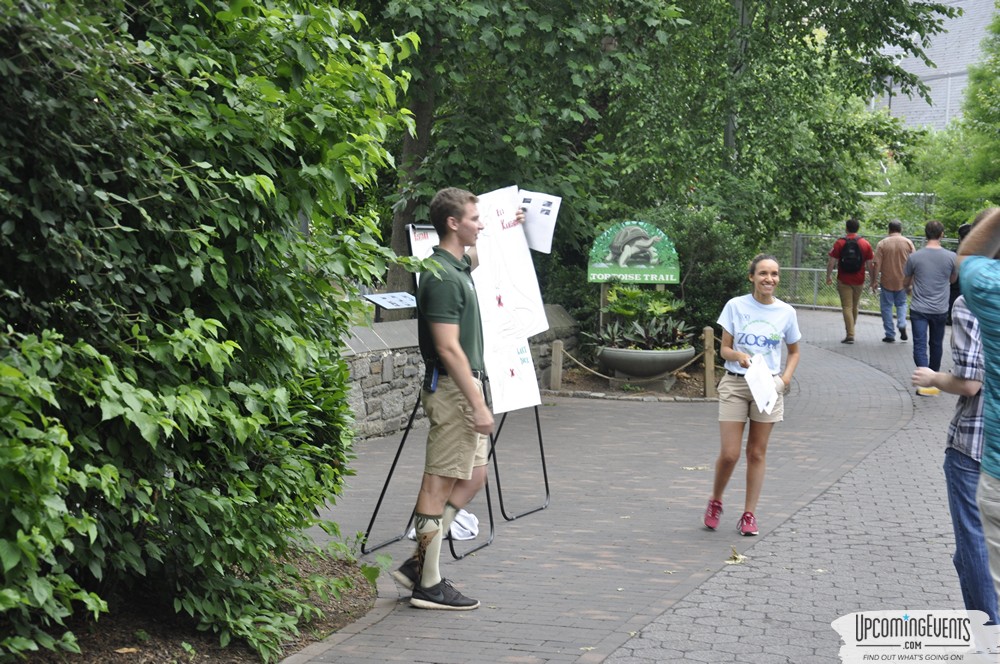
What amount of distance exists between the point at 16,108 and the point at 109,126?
1.08 feet

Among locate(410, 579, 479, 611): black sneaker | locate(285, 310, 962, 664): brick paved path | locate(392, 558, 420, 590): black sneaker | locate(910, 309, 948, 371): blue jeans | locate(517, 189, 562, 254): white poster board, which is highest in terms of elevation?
locate(517, 189, 562, 254): white poster board

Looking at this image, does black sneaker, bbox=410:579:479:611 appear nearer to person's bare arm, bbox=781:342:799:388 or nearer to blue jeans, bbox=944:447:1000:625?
blue jeans, bbox=944:447:1000:625

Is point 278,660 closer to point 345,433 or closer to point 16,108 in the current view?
point 345,433

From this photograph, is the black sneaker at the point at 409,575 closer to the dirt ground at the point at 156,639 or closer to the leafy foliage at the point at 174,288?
the dirt ground at the point at 156,639

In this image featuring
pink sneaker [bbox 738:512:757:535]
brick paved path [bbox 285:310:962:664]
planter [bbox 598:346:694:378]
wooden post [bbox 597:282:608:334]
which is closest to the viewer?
brick paved path [bbox 285:310:962:664]

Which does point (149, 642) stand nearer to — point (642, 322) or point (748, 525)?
point (748, 525)

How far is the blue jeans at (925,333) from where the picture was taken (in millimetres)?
15133

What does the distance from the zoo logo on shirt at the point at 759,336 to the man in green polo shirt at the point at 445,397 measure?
7.43 feet

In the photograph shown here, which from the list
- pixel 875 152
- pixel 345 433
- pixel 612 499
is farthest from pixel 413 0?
pixel 875 152

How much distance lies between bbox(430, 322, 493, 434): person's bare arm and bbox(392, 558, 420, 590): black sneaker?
31.5 inches

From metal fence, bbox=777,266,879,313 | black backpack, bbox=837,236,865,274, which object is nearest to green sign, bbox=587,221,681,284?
black backpack, bbox=837,236,865,274

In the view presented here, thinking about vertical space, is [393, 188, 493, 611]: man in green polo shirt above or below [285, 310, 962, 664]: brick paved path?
above

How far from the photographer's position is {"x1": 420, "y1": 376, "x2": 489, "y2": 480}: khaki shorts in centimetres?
598

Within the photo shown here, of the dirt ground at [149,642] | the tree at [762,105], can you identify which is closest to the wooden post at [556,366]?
the tree at [762,105]
